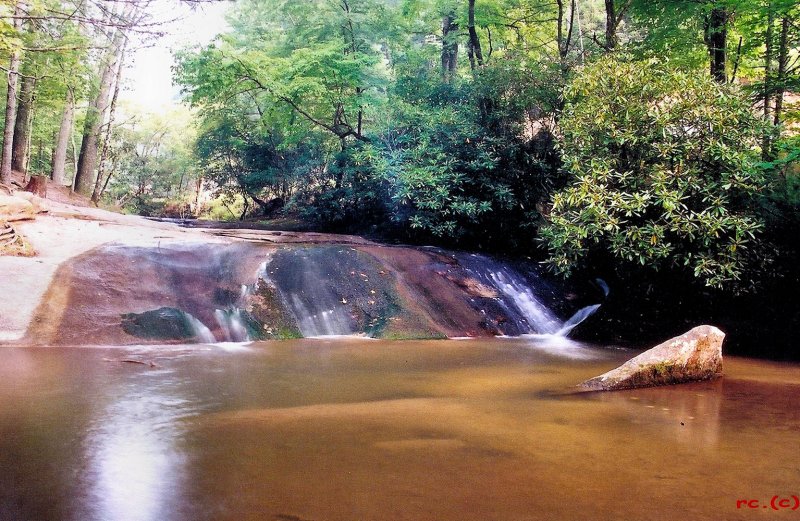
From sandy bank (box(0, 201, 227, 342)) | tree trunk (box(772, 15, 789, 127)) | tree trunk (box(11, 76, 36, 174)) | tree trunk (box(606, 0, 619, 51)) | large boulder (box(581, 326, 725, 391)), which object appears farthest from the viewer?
tree trunk (box(11, 76, 36, 174))

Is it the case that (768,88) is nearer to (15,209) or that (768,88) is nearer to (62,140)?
(15,209)

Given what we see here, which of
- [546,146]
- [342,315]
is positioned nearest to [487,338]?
[342,315]

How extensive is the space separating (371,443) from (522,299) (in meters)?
8.15

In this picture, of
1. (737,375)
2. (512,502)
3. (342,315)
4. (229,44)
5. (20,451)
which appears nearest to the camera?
(512,502)

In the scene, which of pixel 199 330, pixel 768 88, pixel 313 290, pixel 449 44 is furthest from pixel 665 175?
pixel 449 44

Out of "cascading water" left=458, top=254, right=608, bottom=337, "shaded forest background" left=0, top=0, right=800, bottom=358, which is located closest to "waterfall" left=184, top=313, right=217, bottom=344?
"shaded forest background" left=0, top=0, right=800, bottom=358

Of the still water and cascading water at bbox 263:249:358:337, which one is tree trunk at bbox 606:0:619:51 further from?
the still water

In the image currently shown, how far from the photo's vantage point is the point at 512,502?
3188 millimetres

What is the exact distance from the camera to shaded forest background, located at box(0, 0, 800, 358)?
30.6ft

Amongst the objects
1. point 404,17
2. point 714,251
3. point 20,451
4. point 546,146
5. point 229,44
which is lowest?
point 20,451

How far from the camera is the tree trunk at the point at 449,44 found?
59.6ft

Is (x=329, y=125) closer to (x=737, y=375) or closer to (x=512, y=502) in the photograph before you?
(x=737, y=375)

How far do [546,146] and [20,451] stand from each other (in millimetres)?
12788

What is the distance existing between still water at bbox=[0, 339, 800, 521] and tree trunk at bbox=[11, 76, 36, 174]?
41.8ft
